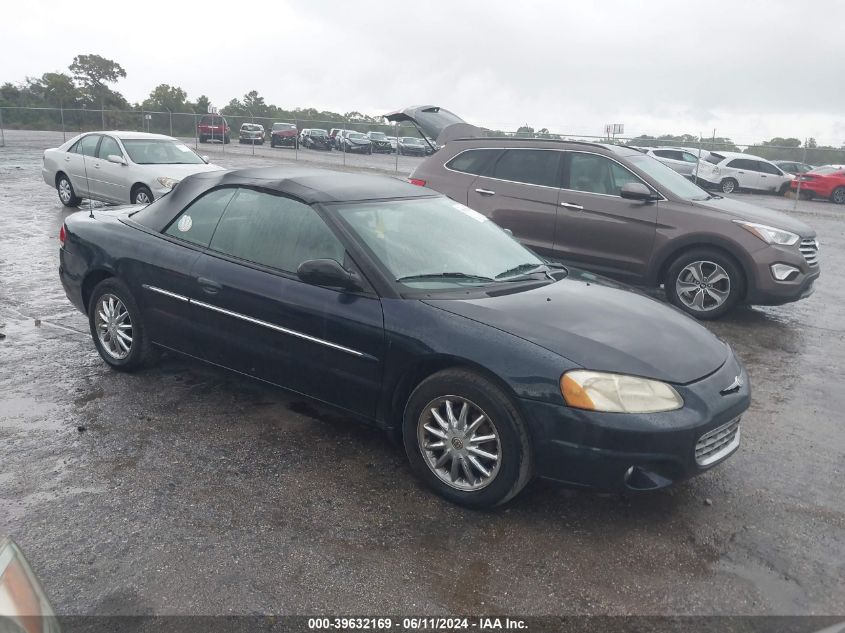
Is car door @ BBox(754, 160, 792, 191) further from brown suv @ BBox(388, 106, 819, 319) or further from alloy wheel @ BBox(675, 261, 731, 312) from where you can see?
alloy wheel @ BBox(675, 261, 731, 312)

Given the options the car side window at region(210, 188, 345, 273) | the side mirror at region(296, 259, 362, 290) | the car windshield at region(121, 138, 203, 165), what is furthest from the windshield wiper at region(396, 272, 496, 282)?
the car windshield at region(121, 138, 203, 165)

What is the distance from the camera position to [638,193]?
7.93 m

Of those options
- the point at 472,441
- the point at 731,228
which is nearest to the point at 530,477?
the point at 472,441

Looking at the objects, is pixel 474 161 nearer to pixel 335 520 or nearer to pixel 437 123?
pixel 437 123

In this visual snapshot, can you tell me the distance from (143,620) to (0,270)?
7205mm

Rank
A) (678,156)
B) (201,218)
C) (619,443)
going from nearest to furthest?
(619,443) < (201,218) < (678,156)

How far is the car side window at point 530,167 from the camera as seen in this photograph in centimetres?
854

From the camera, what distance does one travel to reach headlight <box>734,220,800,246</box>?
7.46 meters

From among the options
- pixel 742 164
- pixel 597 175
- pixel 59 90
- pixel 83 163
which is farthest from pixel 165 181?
pixel 59 90

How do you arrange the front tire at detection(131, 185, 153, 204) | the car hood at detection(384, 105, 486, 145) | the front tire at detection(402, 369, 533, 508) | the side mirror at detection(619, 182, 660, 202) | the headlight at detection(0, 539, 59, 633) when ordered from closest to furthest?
the headlight at detection(0, 539, 59, 633) < the front tire at detection(402, 369, 533, 508) < the side mirror at detection(619, 182, 660, 202) < the car hood at detection(384, 105, 486, 145) < the front tire at detection(131, 185, 153, 204)

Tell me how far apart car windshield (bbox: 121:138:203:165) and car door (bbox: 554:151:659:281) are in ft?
24.9

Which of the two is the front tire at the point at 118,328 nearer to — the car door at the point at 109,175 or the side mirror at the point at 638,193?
the side mirror at the point at 638,193

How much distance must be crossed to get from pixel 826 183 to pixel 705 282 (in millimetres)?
20551

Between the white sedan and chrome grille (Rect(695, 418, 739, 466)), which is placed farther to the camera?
the white sedan
